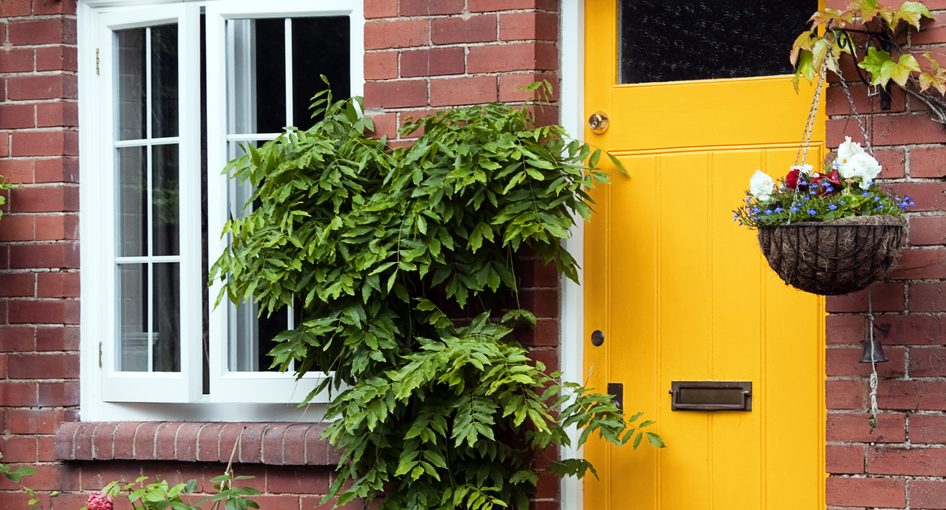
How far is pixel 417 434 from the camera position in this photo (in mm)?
2928

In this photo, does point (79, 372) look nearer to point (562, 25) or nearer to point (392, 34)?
point (392, 34)

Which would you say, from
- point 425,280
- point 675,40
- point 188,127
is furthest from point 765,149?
point 188,127

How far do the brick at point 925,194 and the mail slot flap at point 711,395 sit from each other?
2.57 ft

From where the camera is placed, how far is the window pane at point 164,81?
3.63 metres

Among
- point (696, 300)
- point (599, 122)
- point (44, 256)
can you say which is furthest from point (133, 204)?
point (696, 300)

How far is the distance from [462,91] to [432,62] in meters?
0.16

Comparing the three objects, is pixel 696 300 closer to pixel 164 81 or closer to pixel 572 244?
pixel 572 244

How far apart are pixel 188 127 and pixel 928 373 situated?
8.84 ft

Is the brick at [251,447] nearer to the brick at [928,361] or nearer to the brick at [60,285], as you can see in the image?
the brick at [60,285]

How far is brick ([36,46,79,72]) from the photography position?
3627 mm

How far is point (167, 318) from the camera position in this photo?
11.8 feet

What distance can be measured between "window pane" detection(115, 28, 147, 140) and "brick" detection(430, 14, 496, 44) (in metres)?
1.21

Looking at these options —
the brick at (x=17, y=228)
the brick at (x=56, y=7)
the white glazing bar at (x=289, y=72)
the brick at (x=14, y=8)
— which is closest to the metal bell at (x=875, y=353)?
the white glazing bar at (x=289, y=72)

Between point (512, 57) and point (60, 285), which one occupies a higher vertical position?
point (512, 57)
